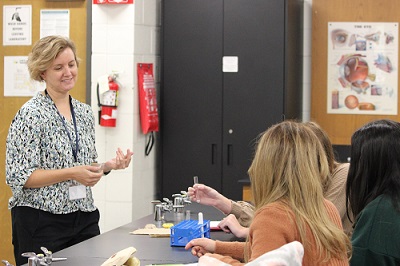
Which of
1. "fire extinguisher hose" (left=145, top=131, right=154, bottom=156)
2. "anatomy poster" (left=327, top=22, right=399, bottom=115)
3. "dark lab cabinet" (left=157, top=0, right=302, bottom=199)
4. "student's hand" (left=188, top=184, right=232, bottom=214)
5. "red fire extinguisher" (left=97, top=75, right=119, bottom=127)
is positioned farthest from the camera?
"anatomy poster" (left=327, top=22, right=399, bottom=115)

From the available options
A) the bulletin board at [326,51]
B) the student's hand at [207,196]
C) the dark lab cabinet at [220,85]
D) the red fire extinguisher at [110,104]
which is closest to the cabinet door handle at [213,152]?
the dark lab cabinet at [220,85]

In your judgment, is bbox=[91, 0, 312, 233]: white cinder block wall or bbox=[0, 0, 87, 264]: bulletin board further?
bbox=[0, 0, 87, 264]: bulletin board

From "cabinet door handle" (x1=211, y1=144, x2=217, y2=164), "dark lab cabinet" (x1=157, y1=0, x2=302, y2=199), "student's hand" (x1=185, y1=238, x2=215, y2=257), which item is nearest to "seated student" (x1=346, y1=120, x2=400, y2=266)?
"student's hand" (x1=185, y1=238, x2=215, y2=257)

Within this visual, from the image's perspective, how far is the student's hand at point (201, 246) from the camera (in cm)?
302

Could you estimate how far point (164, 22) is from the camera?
5.78 meters

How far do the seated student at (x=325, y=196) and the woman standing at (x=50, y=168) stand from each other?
1.81ft

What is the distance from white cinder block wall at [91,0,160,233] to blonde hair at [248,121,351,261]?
316 cm

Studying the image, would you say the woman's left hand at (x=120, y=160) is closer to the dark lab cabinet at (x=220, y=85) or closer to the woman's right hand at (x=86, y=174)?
the woman's right hand at (x=86, y=174)

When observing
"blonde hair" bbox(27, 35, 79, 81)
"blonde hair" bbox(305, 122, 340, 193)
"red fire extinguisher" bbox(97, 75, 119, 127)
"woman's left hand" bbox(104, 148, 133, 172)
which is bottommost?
"woman's left hand" bbox(104, 148, 133, 172)

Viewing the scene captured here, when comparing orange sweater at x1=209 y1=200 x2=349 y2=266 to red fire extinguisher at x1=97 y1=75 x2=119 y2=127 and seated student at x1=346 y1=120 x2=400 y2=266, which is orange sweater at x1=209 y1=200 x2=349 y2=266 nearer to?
seated student at x1=346 y1=120 x2=400 y2=266

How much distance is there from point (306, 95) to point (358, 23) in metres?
0.72

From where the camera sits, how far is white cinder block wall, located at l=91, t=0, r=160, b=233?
18.0 feet

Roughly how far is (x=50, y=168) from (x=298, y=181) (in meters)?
1.66

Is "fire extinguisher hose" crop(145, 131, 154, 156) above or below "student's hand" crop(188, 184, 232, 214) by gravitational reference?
above
